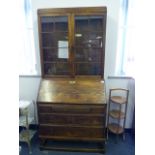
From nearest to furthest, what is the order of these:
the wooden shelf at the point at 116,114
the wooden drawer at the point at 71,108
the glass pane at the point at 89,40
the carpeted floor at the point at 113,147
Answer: the wooden drawer at the point at 71,108 < the glass pane at the point at 89,40 < the carpeted floor at the point at 113,147 < the wooden shelf at the point at 116,114

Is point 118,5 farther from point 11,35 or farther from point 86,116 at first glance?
point 11,35

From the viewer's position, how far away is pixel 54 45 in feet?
7.14

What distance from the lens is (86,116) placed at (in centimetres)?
202

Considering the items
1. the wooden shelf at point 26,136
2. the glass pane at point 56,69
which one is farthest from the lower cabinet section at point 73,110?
the wooden shelf at point 26,136

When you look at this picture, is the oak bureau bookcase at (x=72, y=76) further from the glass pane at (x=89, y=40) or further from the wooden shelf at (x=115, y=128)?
the wooden shelf at (x=115, y=128)

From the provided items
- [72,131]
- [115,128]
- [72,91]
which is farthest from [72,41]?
[115,128]

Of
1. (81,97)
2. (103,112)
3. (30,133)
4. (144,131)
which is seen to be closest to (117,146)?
(103,112)

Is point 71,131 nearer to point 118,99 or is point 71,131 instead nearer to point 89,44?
point 118,99

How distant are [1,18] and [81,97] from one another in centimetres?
157

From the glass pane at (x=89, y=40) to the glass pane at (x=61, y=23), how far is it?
0.19 metres

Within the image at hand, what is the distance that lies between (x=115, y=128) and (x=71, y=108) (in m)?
0.84

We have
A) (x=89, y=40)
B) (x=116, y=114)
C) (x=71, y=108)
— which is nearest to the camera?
(x=71, y=108)

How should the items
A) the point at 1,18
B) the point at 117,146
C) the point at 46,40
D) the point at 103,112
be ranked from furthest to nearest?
the point at 117,146, the point at 46,40, the point at 103,112, the point at 1,18

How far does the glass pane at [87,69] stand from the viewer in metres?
2.22
